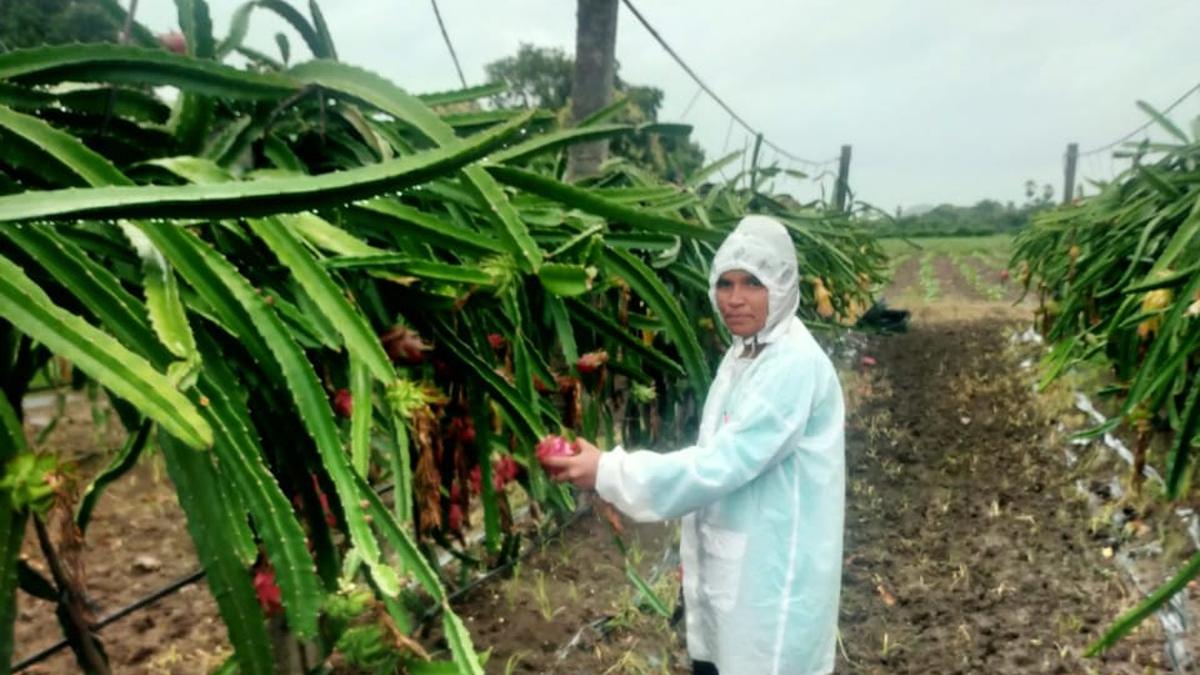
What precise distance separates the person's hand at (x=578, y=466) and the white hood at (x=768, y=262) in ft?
Answer: 1.55

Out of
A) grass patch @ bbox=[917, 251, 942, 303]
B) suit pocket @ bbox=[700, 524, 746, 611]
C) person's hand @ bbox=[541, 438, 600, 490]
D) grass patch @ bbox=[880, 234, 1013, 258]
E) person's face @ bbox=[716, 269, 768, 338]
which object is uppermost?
person's face @ bbox=[716, 269, 768, 338]

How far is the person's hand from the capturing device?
1341 millimetres

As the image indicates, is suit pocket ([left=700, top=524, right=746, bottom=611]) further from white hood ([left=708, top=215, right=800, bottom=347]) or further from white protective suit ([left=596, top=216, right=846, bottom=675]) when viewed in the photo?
white hood ([left=708, top=215, right=800, bottom=347])

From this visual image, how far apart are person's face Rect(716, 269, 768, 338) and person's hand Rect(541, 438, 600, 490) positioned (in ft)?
1.48

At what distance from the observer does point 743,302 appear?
1.80 metres

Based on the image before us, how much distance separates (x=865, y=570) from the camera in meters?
3.38

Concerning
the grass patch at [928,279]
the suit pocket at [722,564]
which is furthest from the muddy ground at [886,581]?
the grass patch at [928,279]

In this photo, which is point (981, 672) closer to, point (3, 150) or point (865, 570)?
point (865, 570)

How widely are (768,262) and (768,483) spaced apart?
1.29ft

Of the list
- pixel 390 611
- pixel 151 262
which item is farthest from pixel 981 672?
pixel 151 262

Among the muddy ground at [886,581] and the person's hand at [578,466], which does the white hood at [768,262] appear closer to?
the person's hand at [578,466]

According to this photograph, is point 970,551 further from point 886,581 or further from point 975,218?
point 975,218

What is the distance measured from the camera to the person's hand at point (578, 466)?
1341 millimetres

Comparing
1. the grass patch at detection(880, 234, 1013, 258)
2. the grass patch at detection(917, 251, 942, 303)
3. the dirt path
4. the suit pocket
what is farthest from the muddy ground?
the grass patch at detection(880, 234, 1013, 258)
